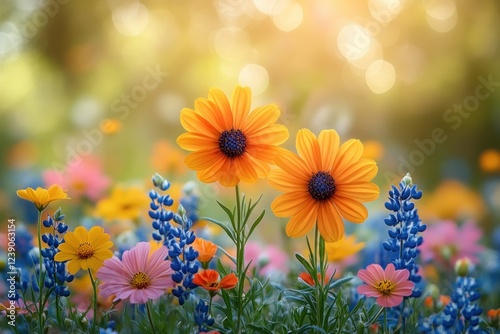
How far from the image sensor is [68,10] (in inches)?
113

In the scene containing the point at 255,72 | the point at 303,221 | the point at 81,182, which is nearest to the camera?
the point at 303,221

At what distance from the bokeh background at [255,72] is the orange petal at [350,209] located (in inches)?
66.1

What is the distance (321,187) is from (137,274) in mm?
263

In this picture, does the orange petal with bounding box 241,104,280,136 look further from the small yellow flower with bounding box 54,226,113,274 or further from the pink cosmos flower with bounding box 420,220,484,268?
the pink cosmos flower with bounding box 420,220,484,268

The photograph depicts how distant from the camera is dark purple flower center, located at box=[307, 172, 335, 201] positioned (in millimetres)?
791

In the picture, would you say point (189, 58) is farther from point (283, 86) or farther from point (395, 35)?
point (395, 35)

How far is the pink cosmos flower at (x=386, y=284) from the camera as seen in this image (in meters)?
0.80

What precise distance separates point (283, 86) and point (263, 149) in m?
1.85

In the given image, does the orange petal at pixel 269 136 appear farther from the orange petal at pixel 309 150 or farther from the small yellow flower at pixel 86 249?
the small yellow flower at pixel 86 249

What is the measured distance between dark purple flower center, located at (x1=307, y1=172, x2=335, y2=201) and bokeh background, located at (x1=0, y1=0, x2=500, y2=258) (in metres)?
1.67

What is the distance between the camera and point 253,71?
8.73 feet

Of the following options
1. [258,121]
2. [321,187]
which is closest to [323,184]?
[321,187]

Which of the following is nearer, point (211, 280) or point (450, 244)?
point (211, 280)

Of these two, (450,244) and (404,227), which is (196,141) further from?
(450,244)
